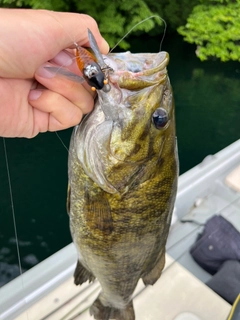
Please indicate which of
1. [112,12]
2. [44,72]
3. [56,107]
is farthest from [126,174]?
[112,12]

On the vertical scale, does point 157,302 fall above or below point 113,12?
above

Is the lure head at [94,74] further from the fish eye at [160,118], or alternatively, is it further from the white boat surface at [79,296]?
the white boat surface at [79,296]

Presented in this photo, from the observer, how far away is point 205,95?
8.43 meters

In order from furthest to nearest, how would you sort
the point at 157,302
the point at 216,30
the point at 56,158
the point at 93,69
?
the point at 216,30 → the point at 56,158 → the point at 157,302 → the point at 93,69

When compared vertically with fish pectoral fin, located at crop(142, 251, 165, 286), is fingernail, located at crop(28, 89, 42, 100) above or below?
above

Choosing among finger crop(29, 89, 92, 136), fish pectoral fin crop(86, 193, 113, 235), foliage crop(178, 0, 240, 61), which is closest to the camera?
finger crop(29, 89, 92, 136)

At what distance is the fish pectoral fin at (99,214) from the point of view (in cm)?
135

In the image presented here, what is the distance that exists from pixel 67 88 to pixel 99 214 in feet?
1.57

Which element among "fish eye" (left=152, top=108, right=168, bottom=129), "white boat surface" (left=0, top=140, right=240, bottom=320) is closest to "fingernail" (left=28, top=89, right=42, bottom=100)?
"fish eye" (left=152, top=108, right=168, bottom=129)

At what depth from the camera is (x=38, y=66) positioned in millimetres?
1171

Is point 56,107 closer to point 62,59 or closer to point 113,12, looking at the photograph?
point 62,59

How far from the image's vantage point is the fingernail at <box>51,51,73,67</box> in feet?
3.92

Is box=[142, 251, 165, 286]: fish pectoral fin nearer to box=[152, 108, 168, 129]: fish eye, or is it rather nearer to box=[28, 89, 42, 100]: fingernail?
box=[152, 108, 168, 129]: fish eye

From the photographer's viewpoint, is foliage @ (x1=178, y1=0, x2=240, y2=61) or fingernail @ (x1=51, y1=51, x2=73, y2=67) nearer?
fingernail @ (x1=51, y1=51, x2=73, y2=67)
